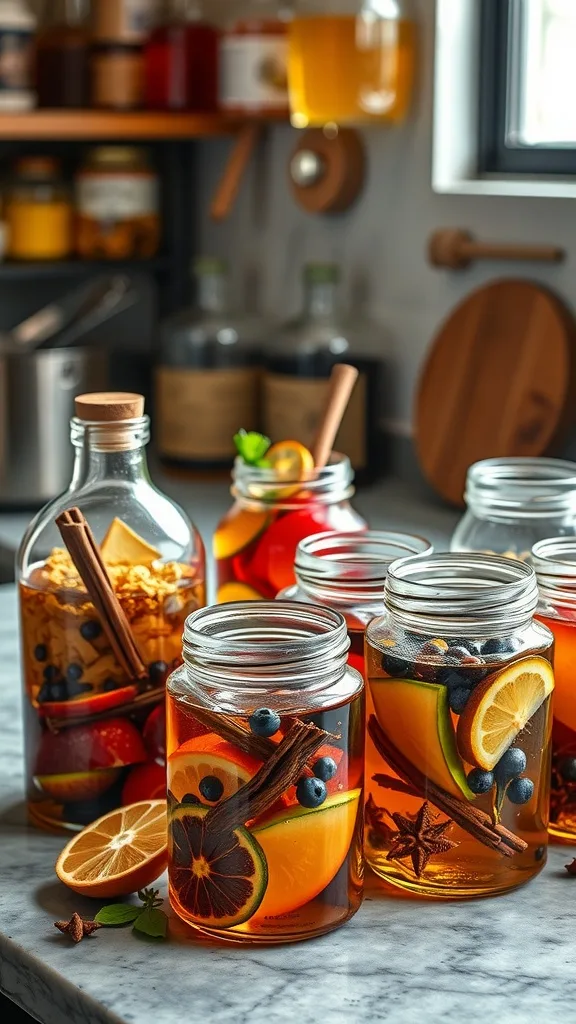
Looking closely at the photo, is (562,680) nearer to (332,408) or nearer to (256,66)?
(332,408)

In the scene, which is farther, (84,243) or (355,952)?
(84,243)

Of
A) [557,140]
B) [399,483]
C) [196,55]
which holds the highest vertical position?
[196,55]

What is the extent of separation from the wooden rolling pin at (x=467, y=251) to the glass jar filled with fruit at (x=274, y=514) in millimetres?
713

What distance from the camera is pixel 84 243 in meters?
2.12

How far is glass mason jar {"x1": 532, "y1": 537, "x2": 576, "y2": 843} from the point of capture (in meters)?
0.88

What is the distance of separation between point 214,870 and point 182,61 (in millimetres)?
1533

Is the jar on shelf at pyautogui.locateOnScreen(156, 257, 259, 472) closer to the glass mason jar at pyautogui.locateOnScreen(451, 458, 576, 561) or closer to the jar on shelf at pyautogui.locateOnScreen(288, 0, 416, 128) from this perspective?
the jar on shelf at pyautogui.locateOnScreen(288, 0, 416, 128)

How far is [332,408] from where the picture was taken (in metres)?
1.03

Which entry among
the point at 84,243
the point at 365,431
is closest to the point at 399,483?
the point at 365,431

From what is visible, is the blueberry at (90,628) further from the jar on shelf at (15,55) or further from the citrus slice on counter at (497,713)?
the jar on shelf at (15,55)

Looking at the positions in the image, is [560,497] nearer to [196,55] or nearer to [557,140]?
[557,140]

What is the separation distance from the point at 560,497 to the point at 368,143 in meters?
1.03

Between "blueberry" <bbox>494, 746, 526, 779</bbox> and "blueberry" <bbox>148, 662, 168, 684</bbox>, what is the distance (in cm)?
22

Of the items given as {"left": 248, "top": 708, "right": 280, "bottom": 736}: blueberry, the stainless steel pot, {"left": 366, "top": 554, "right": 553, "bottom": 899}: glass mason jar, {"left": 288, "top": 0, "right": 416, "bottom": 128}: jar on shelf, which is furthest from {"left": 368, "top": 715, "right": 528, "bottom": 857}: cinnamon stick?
{"left": 288, "top": 0, "right": 416, "bottom": 128}: jar on shelf
